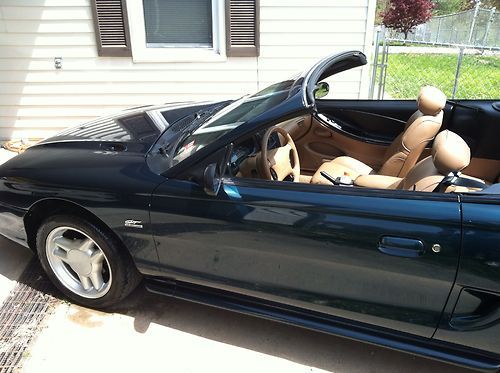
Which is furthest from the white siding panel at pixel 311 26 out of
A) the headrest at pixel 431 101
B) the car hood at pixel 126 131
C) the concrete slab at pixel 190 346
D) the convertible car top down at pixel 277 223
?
the concrete slab at pixel 190 346

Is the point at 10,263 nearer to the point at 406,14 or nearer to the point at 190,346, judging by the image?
the point at 190,346

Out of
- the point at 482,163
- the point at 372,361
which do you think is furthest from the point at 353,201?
the point at 482,163

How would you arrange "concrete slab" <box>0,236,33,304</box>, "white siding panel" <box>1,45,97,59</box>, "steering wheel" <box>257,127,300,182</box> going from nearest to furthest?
1. "steering wheel" <box>257,127,300,182</box>
2. "concrete slab" <box>0,236,33,304</box>
3. "white siding panel" <box>1,45,97,59</box>

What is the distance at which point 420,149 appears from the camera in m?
2.69

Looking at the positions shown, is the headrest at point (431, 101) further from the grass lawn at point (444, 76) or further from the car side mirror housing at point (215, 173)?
the grass lawn at point (444, 76)

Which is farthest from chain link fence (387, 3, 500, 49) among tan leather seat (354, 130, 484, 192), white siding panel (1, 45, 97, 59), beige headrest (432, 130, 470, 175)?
beige headrest (432, 130, 470, 175)

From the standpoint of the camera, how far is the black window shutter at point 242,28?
512 cm

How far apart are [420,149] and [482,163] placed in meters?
0.57

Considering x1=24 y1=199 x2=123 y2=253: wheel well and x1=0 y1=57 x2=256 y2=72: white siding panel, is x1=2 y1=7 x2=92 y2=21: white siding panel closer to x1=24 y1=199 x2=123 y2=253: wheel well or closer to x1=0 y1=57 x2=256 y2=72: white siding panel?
x1=0 y1=57 x2=256 y2=72: white siding panel

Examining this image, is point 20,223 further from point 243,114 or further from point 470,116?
point 470,116

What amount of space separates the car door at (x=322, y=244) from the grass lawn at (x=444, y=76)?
6698mm

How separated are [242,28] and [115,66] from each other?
1735 millimetres

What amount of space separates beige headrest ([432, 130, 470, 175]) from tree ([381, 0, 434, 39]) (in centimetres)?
2403

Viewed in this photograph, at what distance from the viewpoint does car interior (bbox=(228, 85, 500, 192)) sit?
211 cm
